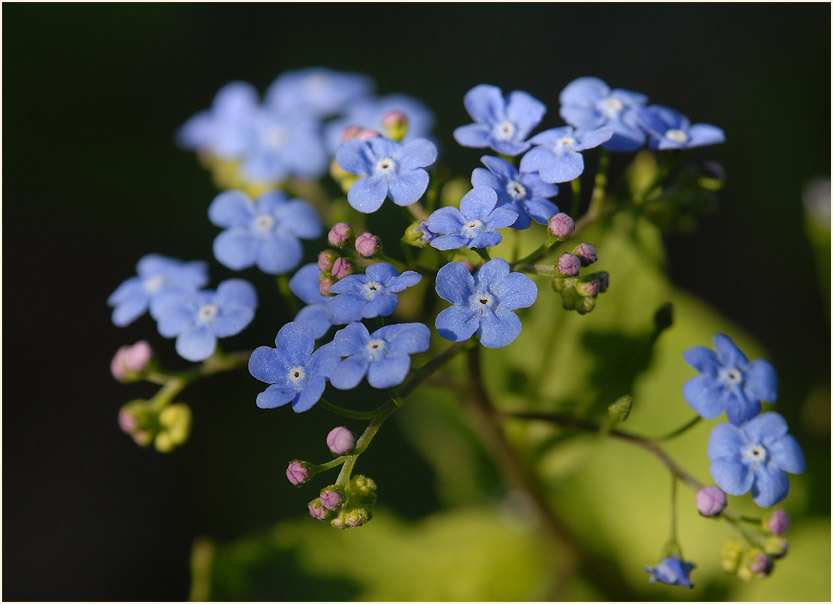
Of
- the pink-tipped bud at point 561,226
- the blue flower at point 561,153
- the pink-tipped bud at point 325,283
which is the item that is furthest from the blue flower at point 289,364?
the blue flower at point 561,153

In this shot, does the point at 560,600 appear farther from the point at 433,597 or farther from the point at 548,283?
the point at 548,283

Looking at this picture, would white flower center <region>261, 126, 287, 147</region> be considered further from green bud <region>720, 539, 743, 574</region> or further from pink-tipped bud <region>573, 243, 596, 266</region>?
green bud <region>720, 539, 743, 574</region>

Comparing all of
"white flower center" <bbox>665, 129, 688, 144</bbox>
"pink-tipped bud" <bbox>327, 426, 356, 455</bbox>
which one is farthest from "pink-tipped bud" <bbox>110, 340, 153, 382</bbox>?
"white flower center" <bbox>665, 129, 688, 144</bbox>

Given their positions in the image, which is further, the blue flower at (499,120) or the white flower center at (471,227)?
the blue flower at (499,120)

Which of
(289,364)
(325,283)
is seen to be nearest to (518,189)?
(325,283)

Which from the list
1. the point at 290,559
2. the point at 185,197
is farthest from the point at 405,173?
the point at 185,197

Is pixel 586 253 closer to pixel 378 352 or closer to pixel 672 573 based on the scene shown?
pixel 378 352

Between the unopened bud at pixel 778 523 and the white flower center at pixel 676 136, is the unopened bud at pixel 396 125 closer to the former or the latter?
the white flower center at pixel 676 136
